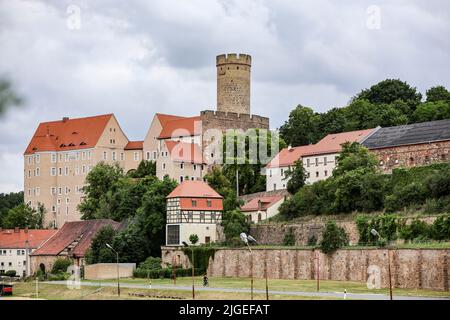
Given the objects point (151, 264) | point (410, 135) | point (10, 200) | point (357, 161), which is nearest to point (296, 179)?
point (357, 161)

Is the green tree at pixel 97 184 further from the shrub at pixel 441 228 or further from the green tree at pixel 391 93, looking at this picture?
the shrub at pixel 441 228

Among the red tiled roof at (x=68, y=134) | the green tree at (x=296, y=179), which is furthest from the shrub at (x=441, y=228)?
the red tiled roof at (x=68, y=134)

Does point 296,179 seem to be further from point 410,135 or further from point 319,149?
point 410,135

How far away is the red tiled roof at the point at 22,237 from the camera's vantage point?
103m

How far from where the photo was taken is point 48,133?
403ft

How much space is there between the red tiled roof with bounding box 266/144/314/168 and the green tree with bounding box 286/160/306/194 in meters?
4.62

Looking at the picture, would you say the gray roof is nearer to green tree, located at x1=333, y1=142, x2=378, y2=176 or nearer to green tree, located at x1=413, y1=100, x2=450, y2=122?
green tree, located at x1=333, y1=142, x2=378, y2=176

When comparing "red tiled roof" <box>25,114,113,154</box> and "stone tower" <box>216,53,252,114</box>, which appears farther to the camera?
"red tiled roof" <box>25,114,113,154</box>

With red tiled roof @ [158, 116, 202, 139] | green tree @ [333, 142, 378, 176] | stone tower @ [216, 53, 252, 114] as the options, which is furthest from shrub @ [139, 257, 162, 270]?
stone tower @ [216, 53, 252, 114]

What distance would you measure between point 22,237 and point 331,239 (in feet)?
155

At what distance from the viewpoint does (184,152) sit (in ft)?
345

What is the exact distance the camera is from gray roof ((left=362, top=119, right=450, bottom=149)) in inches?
3086

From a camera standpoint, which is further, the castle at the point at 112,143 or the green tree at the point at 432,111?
the castle at the point at 112,143
